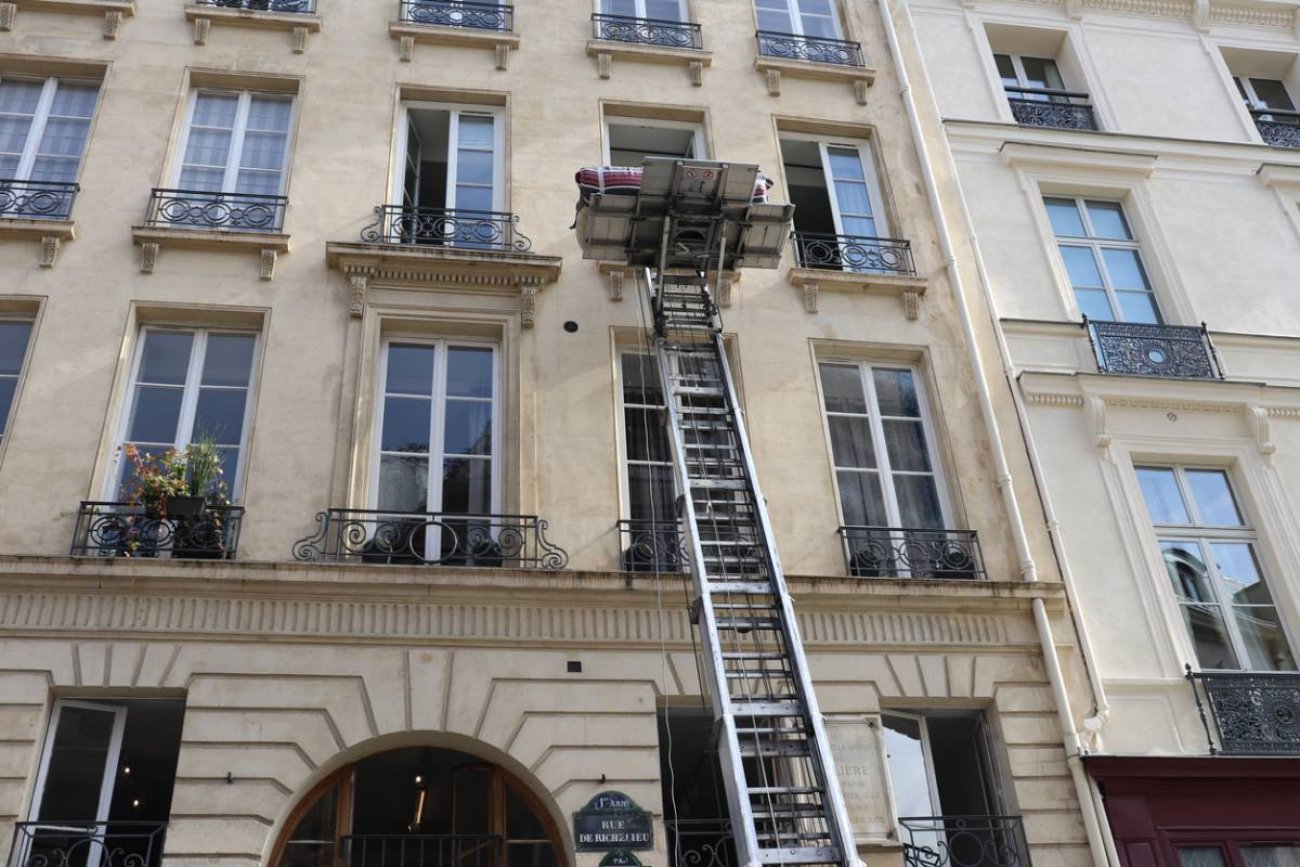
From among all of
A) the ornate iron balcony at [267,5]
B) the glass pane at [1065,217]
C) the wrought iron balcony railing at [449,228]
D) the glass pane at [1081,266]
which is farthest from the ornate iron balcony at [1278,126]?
the ornate iron balcony at [267,5]

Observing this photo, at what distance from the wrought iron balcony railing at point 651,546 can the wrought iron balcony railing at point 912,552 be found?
1.46 meters

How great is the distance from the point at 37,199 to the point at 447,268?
379cm

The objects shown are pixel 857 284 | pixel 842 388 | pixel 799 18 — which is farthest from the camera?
pixel 799 18

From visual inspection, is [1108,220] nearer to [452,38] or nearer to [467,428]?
[452,38]

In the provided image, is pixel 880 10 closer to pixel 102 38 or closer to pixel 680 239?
pixel 680 239

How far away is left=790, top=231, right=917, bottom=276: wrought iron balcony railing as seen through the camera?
11.6m

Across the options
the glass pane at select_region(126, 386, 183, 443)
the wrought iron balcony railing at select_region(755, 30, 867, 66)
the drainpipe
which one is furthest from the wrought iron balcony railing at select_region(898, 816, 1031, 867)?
the wrought iron balcony railing at select_region(755, 30, 867, 66)

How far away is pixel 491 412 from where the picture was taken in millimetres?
10109

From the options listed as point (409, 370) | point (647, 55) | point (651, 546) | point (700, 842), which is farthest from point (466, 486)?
point (647, 55)

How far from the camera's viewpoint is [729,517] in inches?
311

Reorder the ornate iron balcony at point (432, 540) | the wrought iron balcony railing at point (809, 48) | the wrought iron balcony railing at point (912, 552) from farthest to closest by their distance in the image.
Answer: the wrought iron balcony railing at point (809, 48), the wrought iron balcony railing at point (912, 552), the ornate iron balcony at point (432, 540)

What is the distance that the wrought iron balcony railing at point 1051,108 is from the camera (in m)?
13.4

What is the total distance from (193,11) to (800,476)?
790cm

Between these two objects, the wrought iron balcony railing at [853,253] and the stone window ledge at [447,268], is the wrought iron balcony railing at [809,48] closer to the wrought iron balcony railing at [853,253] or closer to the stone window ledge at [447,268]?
the wrought iron balcony railing at [853,253]
